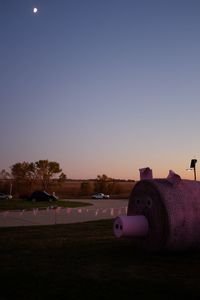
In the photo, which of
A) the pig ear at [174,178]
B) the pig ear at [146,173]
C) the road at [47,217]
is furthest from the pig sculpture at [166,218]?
the road at [47,217]

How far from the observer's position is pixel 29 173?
7338 cm

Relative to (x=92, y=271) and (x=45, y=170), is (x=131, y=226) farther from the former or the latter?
(x=45, y=170)

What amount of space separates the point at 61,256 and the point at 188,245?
3.10 meters

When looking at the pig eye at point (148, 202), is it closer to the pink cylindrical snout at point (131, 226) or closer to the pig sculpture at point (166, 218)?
the pig sculpture at point (166, 218)

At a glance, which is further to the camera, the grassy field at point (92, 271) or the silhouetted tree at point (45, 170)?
the silhouetted tree at point (45, 170)

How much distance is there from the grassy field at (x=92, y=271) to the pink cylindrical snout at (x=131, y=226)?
0.61 meters

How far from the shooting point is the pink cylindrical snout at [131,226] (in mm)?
9617

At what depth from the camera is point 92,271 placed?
8.50m

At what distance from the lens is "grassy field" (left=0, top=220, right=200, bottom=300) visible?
692 cm

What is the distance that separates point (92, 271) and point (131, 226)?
164 centimetres

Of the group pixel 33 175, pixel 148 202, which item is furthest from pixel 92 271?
pixel 33 175

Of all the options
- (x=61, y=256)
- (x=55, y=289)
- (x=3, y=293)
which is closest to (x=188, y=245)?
(x=61, y=256)

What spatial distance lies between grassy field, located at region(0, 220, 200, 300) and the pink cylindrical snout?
2.01ft

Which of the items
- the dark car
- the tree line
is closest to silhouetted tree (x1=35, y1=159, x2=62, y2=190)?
the tree line
